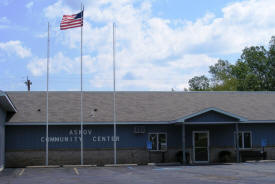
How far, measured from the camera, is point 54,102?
2986 centimetres

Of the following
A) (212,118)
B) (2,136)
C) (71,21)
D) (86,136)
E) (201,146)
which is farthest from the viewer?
(201,146)

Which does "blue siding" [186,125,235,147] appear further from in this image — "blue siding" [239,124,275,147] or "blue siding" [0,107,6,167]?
"blue siding" [0,107,6,167]

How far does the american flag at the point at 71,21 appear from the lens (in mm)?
26125

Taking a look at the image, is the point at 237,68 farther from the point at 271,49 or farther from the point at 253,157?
the point at 253,157

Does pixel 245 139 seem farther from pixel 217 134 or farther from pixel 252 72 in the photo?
pixel 252 72

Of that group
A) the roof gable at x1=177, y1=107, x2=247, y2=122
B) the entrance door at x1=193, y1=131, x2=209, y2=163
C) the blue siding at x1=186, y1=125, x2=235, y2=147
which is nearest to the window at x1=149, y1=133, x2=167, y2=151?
the blue siding at x1=186, y1=125, x2=235, y2=147

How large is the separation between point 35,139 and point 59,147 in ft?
5.20

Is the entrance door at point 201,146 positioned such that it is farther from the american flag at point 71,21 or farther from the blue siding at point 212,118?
the american flag at point 71,21

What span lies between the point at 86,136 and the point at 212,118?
8098 millimetres

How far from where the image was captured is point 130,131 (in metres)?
28.2

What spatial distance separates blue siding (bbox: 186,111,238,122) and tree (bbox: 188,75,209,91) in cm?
5070

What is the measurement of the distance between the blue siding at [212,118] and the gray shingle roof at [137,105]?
89.0 inches

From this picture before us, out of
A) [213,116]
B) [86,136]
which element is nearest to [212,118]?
[213,116]

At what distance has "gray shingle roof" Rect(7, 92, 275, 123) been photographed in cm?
2798
